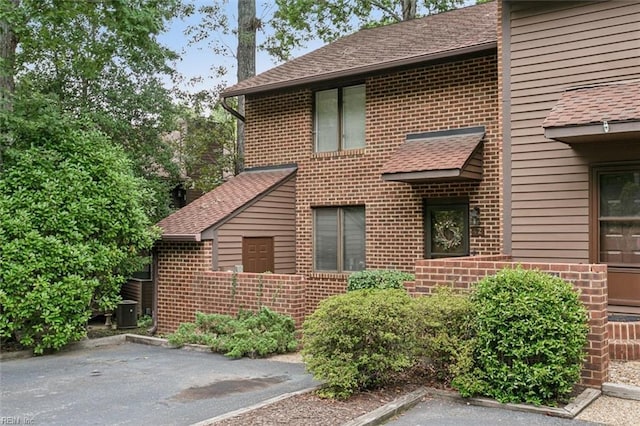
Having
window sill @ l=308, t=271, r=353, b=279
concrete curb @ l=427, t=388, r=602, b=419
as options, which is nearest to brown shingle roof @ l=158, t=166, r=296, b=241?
window sill @ l=308, t=271, r=353, b=279

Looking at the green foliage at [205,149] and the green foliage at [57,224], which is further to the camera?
the green foliage at [205,149]

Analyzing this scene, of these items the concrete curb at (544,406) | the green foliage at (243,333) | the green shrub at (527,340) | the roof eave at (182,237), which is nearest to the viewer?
the concrete curb at (544,406)

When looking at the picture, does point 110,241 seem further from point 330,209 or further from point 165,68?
point 165,68

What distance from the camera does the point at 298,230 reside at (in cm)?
1298

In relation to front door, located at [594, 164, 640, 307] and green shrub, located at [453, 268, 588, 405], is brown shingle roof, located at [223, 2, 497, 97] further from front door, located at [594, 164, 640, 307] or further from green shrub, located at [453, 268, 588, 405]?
green shrub, located at [453, 268, 588, 405]

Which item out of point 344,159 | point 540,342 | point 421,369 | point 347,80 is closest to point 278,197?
point 344,159

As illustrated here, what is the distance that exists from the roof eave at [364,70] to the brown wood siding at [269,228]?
2.19 meters

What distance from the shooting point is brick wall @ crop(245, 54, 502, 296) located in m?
Result: 10.5

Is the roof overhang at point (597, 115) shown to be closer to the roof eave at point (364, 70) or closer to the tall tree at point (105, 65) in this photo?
the roof eave at point (364, 70)

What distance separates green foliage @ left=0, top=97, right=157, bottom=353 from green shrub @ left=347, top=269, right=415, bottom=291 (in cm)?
422

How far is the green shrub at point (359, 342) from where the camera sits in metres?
6.22

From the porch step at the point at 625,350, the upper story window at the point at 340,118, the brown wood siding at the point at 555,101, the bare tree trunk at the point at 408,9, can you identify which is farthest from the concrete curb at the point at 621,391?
the bare tree trunk at the point at 408,9

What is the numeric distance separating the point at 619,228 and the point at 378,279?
3809 millimetres

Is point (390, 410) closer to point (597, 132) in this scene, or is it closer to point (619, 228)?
point (597, 132)
